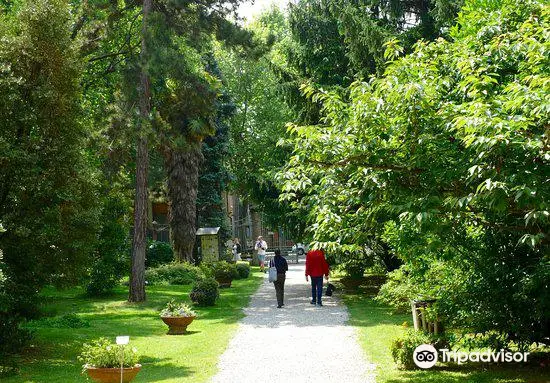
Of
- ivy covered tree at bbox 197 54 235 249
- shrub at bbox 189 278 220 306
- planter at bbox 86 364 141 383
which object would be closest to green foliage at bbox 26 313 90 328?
shrub at bbox 189 278 220 306

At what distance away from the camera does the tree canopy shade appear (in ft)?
25.0

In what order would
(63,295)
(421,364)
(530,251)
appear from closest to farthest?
(530,251) → (421,364) → (63,295)

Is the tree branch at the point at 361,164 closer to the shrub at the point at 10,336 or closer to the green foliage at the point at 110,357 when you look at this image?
the green foliage at the point at 110,357

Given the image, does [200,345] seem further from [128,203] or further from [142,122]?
[128,203]

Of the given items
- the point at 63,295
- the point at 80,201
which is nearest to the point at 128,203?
the point at 63,295

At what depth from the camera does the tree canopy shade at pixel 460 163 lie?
7.63 m

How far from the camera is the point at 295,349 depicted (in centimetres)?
1368

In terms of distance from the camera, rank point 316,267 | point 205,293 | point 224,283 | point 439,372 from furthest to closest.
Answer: point 224,283
point 205,293
point 316,267
point 439,372

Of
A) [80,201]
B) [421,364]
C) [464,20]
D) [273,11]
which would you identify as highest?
[273,11]

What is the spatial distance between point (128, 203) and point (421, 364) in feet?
62.4

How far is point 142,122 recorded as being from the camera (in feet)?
73.9

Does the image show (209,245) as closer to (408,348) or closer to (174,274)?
(174,274)

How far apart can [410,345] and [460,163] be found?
3.82 m

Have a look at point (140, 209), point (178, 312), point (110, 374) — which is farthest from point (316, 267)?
point (110, 374)
